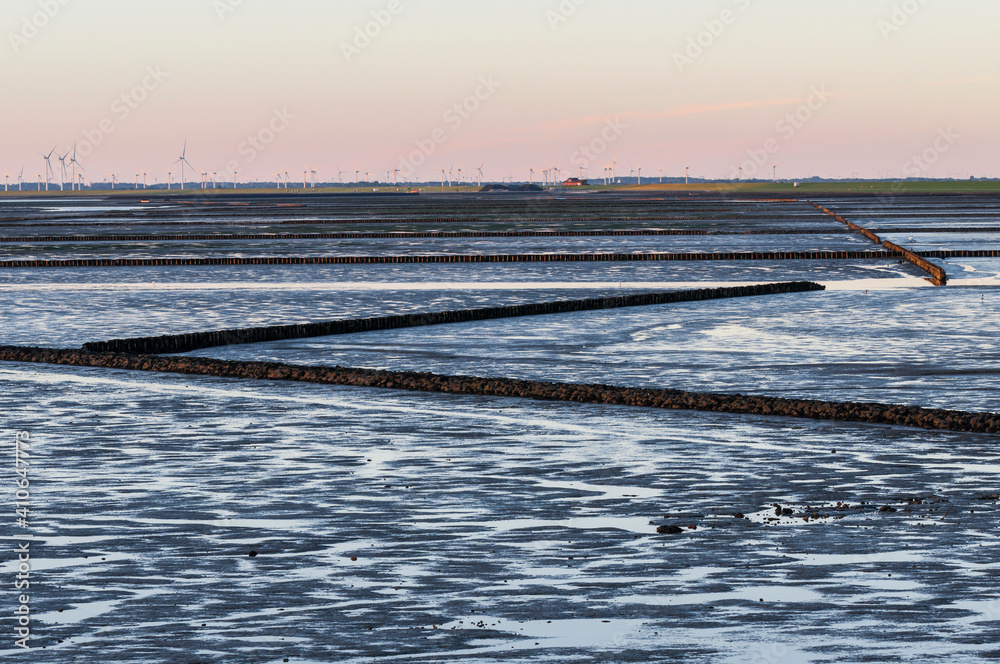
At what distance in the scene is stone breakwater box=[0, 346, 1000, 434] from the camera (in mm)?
14445

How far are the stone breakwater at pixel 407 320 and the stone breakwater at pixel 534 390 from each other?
1801 millimetres

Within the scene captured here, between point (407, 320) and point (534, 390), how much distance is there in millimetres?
10013

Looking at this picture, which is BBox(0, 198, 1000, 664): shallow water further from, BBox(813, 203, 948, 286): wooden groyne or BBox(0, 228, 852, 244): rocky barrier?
BBox(0, 228, 852, 244): rocky barrier

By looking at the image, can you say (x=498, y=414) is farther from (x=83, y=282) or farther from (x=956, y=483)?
(x=83, y=282)

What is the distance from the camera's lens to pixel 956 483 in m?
11.3

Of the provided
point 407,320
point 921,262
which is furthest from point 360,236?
point 407,320

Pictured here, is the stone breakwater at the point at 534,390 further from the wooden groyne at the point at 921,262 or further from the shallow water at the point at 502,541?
the wooden groyne at the point at 921,262

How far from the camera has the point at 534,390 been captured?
1681 cm

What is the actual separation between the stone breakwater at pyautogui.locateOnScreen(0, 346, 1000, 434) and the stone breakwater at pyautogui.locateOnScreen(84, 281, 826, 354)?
5.91 feet

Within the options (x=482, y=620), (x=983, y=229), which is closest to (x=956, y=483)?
(x=482, y=620)

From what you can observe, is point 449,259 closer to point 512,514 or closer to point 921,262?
point 921,262

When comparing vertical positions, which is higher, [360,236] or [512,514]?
[360,236]

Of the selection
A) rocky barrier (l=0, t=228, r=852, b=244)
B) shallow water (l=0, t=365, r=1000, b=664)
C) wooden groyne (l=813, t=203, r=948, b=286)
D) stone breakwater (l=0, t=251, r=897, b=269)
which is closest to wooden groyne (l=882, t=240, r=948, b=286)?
wooden groyne (l=813, t=203, r=948, b=286)

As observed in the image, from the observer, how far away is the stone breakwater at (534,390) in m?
14.4
